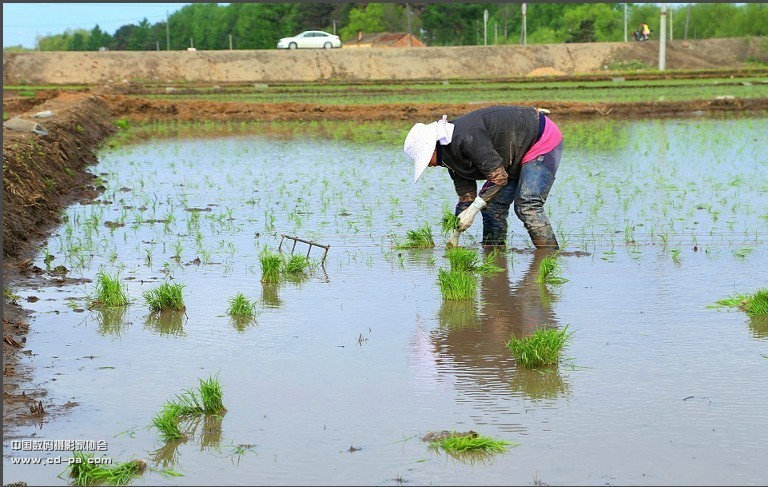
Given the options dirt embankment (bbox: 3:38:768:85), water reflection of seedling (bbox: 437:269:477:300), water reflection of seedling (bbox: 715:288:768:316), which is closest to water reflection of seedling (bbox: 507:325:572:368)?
water reflection of seedling (bbox: 437:269:477:300)

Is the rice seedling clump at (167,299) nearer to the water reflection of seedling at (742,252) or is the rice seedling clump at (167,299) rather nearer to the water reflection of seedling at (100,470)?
the water reflection of seedling at (100,470)

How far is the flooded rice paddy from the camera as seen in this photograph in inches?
162

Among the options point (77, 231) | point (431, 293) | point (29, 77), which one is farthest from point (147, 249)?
point (29, 77)

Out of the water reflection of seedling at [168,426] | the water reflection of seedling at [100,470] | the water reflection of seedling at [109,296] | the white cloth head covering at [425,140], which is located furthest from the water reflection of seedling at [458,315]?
the water reflection of seedling at [100,470]

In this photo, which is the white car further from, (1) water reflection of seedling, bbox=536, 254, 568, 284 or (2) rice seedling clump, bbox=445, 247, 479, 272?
(1) water reflection of seedling, bbox=536, 254, 568, 284

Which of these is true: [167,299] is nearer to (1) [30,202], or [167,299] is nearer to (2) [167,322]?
(2) [167,322]

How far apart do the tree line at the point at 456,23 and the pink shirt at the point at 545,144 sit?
53639 millimetres

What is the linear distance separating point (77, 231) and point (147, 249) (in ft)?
4.22

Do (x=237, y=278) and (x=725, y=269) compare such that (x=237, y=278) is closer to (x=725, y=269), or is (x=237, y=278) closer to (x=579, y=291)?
(x=579, y=291)

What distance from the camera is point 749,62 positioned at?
4347 cm

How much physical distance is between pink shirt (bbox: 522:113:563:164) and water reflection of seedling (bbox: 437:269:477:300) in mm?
1555

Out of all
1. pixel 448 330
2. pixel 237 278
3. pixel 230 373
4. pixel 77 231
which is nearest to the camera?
pixel 230 373

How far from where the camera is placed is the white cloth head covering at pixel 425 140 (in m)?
7.59

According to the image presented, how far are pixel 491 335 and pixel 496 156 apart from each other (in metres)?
2.14
